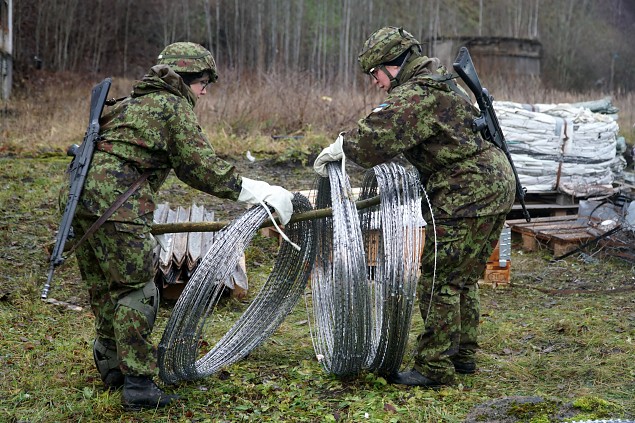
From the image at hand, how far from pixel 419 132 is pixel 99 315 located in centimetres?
217

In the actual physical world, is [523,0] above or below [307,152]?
above

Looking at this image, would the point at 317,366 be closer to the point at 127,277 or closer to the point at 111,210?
the point at 127,277

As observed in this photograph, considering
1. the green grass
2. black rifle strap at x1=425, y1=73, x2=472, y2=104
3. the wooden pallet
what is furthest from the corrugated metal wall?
black rifle strap at x1=425, y1=73, x2=472, y2=104

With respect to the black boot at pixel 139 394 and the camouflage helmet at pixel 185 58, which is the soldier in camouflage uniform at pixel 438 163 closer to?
the camouflage helmet at pixel 185 58

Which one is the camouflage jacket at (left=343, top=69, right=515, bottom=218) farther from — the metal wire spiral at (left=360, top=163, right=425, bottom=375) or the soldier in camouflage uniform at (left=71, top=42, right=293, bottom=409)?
the soldier in camouflage uniform at (left=71, top=42, right=293, bottom=409)

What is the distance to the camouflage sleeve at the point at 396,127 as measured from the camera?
14.4 feet

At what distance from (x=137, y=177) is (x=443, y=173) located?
5.90 ft

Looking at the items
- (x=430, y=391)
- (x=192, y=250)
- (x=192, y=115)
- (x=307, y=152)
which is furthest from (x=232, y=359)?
(x=307, y=152)

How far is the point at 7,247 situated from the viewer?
787 centimetres

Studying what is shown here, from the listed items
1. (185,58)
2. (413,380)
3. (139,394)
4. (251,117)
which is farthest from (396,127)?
(251,117)

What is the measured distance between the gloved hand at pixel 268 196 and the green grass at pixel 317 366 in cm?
109

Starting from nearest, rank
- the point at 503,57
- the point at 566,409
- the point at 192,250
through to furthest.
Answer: the point at 566,409, the point at 192,250, the point at 503,57

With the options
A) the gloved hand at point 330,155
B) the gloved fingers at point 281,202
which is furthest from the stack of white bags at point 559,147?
the gloved fingers at point 281,202

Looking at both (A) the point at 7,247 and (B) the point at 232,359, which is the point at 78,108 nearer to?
(A) the point at 7,247
